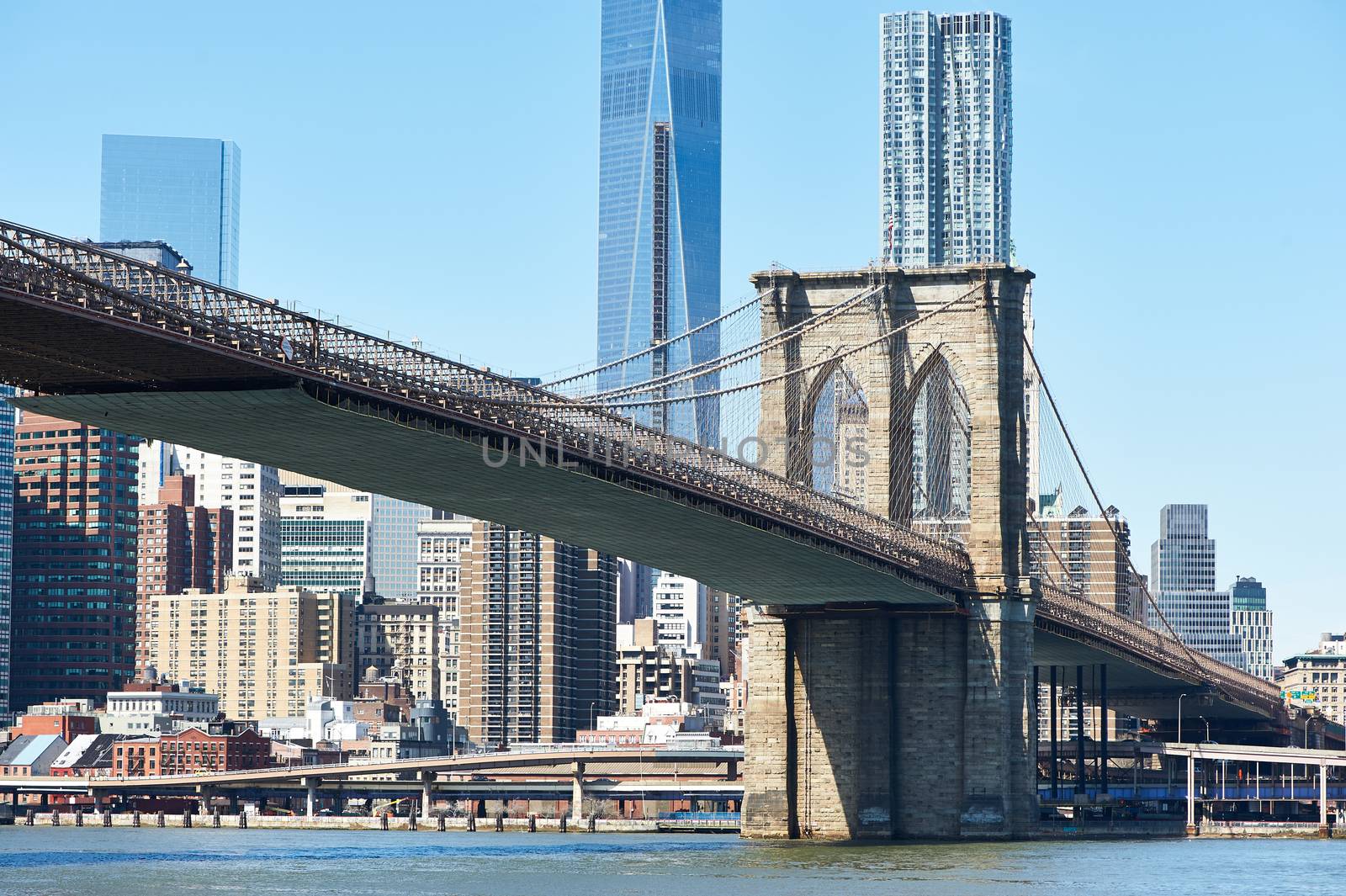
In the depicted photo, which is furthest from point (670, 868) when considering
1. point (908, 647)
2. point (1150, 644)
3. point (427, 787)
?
point (427, 787)

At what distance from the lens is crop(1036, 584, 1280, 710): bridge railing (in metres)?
101

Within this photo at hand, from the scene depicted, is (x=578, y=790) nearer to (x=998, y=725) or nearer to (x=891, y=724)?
(x=891, y=724)

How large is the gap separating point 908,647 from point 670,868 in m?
18.1

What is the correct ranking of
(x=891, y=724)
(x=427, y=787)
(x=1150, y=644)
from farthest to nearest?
(x=427, y=787)
(x=1150, y=644)
(x=891, y=724)

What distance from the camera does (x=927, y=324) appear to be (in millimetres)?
91062

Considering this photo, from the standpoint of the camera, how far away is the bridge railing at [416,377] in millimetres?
51062

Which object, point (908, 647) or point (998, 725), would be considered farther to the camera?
point (908, 647)

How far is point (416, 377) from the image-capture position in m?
62.5

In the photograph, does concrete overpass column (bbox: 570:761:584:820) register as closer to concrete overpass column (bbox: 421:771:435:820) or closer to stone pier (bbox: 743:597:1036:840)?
concrete overpass column (bbox: 421:771:435:820)

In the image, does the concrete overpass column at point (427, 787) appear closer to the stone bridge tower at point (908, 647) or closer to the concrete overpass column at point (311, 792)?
the concrete overpass column at point (311, 792)

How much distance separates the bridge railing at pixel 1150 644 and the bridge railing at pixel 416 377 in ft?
42.9

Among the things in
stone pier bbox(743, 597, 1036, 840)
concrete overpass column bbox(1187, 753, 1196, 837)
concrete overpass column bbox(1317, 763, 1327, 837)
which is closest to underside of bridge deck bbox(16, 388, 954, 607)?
stone pier bbox(743, 597, 1036, 840)

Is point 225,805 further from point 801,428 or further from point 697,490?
point 697,490

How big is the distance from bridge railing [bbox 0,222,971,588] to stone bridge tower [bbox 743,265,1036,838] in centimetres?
250
